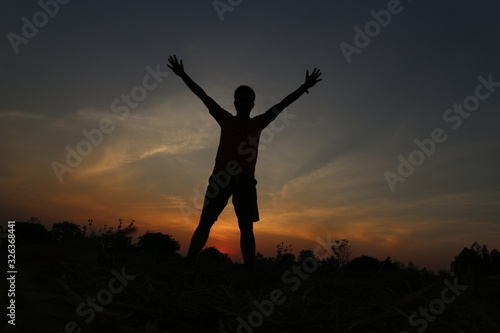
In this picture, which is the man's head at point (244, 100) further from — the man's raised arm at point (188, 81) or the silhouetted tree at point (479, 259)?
the silhouetted tree at point (479, 259)

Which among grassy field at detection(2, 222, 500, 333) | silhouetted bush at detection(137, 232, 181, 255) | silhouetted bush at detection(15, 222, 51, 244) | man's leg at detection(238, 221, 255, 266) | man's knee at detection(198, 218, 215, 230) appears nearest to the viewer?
grassy field at detection(2, 222, 500, 333)

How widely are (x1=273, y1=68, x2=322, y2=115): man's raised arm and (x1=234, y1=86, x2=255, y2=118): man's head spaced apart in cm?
39

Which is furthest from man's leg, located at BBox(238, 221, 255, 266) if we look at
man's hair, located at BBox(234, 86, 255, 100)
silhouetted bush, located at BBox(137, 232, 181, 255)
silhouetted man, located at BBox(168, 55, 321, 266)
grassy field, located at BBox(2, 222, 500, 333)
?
silhouetted bush, located at BBox(137, 232, 181, 255)

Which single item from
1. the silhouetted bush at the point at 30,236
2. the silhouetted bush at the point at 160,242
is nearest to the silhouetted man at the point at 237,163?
the silhouetted bush at the point at 30,236

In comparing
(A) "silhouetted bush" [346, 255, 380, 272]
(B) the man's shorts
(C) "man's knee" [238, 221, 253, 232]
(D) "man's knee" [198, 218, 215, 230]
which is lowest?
(A) "silhouetted bush" [346, 255, 380, 272]

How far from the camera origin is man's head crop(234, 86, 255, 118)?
558cm

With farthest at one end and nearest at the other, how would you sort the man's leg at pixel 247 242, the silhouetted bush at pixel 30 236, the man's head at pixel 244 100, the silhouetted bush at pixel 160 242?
the silhouetted bush at pixel 160 242
the man's head at pixel 244 100
the man's leg at pixel 247 242
the silhouetted bush at pixel 30 236

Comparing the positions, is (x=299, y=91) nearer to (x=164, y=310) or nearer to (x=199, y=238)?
(x=199, y=238)

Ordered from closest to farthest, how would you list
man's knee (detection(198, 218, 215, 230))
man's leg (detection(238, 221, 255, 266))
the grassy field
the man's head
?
the grassy field, man's leg (detection(238, 221, 255, 266)), man's knee (detection(198, 218, 215, 230)), the man's head

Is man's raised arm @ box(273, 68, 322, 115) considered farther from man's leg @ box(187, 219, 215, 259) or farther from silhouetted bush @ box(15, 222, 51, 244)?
silhouetted bush @ box(15, 222, 51, 244)

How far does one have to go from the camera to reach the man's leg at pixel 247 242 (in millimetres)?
5039

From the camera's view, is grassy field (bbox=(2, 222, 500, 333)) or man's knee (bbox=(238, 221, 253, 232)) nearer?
grassy field (bbox=(2, 222, 500, 333))

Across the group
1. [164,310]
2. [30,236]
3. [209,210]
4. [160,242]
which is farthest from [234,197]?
[160,242]

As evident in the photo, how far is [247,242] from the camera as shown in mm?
5121
